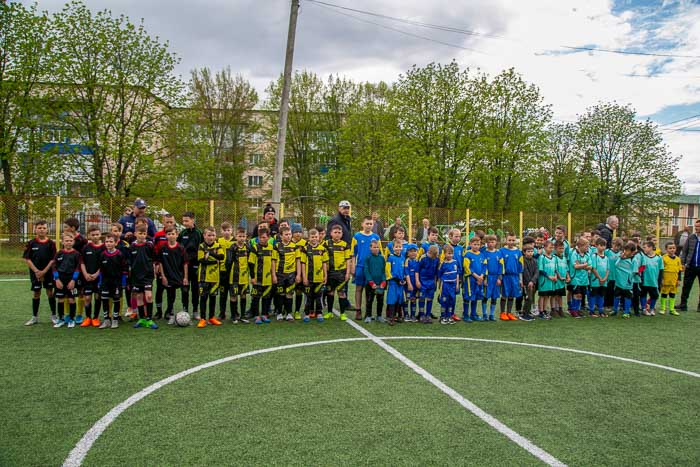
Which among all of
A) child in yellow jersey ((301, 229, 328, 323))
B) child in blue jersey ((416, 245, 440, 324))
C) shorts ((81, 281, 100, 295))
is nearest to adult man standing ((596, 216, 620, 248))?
child in blue jersey ((416, 245, 440, 324))

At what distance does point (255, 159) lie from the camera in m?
37.4

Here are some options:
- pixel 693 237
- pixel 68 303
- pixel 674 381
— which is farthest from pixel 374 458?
pixel 693 237

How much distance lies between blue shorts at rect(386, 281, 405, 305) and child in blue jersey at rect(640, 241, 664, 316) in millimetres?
5604

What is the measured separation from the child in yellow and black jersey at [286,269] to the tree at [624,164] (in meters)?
33.6

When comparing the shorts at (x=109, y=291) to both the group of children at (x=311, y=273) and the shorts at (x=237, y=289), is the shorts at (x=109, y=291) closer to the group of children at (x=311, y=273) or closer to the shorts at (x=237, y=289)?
the group of children at (x=311, y=273)

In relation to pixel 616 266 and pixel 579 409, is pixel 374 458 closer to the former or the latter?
pixel 579 409

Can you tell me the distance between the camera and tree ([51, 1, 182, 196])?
2194cm

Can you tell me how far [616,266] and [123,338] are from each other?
962 cm

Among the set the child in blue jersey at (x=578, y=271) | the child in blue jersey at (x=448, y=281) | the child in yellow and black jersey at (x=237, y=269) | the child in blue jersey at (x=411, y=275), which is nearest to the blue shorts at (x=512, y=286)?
the child in blue jersey at (x=448, y=281)

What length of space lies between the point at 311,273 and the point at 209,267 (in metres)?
1.81

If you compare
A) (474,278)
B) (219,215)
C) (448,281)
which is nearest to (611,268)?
(474,278)

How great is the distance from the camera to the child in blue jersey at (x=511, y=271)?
884 centimetres

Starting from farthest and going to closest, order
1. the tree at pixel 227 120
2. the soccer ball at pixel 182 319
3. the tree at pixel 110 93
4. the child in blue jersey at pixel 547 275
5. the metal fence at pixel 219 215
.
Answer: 1. the tree at pixel 227 120
2. the tree at pixel 110 93
3. the metal fence at pixel 219 215
4. the child in blue jersey at pixel 547 275
5. the soccer ball at pixel 182 319

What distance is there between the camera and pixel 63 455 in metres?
3.27
